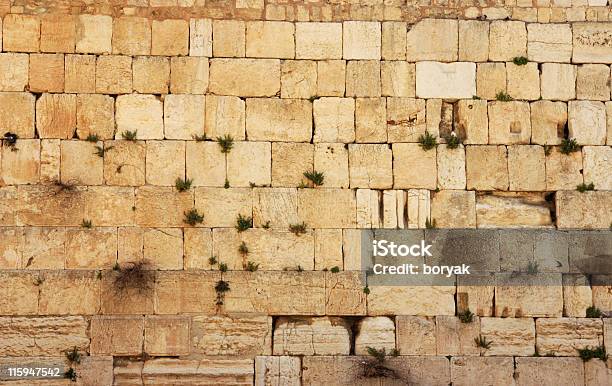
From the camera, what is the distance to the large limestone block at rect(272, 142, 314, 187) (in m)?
7.14

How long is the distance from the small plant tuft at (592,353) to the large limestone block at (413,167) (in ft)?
8.31

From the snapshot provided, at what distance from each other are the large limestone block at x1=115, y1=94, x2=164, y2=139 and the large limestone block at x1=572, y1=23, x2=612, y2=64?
198 inches

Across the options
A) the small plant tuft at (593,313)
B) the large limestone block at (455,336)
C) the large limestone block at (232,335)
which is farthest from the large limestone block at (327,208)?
the small plant tuft at (593,313)

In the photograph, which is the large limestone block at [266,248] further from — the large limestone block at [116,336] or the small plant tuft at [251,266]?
the large limestone block at [116,336]

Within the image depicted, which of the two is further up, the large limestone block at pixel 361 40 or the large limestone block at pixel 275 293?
the large limestone block at pixel 361 40

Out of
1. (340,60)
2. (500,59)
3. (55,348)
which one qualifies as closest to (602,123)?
(500,59)

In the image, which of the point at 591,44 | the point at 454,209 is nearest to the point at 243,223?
the point at 454,209

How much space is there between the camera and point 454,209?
7191 millimetres

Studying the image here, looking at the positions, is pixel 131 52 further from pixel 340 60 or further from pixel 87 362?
pixel 87 362

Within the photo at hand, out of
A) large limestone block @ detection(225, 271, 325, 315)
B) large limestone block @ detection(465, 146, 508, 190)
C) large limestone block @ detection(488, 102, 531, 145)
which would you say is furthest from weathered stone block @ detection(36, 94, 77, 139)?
large limestone block @ detection(488, 102, 531, 145)

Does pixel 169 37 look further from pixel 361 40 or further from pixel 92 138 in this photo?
pixel 361 40

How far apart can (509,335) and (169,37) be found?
526cm

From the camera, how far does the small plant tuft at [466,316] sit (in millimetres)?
7039

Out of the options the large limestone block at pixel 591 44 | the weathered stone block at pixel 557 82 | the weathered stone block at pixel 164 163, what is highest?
the large limestone block at pixel 591 44
